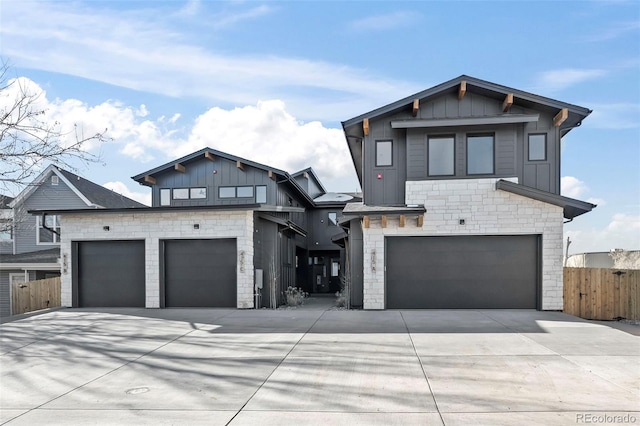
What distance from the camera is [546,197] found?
1227cm

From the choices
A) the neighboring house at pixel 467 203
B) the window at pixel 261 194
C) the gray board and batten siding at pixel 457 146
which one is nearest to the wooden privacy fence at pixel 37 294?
the window at pixel 261 194

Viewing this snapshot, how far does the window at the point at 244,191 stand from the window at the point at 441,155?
846cm

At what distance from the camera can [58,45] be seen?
1048 cm

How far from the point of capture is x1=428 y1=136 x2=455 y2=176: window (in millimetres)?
13367

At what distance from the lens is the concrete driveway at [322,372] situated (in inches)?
194

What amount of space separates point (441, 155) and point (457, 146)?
530 millimetres

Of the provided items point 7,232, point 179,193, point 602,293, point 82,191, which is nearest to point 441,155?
point 602,293

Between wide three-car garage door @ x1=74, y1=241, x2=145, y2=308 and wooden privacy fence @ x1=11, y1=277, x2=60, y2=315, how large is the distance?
1.75 metres

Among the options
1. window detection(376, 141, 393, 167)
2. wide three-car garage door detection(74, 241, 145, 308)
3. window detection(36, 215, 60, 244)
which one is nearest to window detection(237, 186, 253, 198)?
wide three-car garage door detection(74, 241, 145, 308)

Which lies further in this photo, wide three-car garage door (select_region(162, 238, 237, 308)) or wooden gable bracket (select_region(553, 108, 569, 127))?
wide three-car garage door (select_region(162, 238, 237, 308))

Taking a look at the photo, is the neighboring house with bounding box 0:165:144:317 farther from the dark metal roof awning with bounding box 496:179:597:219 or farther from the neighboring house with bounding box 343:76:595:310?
the dark metal roof awning with bounding box 496:179:597:219

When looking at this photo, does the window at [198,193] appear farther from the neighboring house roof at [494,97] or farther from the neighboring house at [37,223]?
the neighboring house roof at [494,97]

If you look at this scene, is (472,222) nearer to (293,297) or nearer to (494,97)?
(494,97)

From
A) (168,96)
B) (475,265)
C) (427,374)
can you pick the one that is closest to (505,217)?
(475,265)
